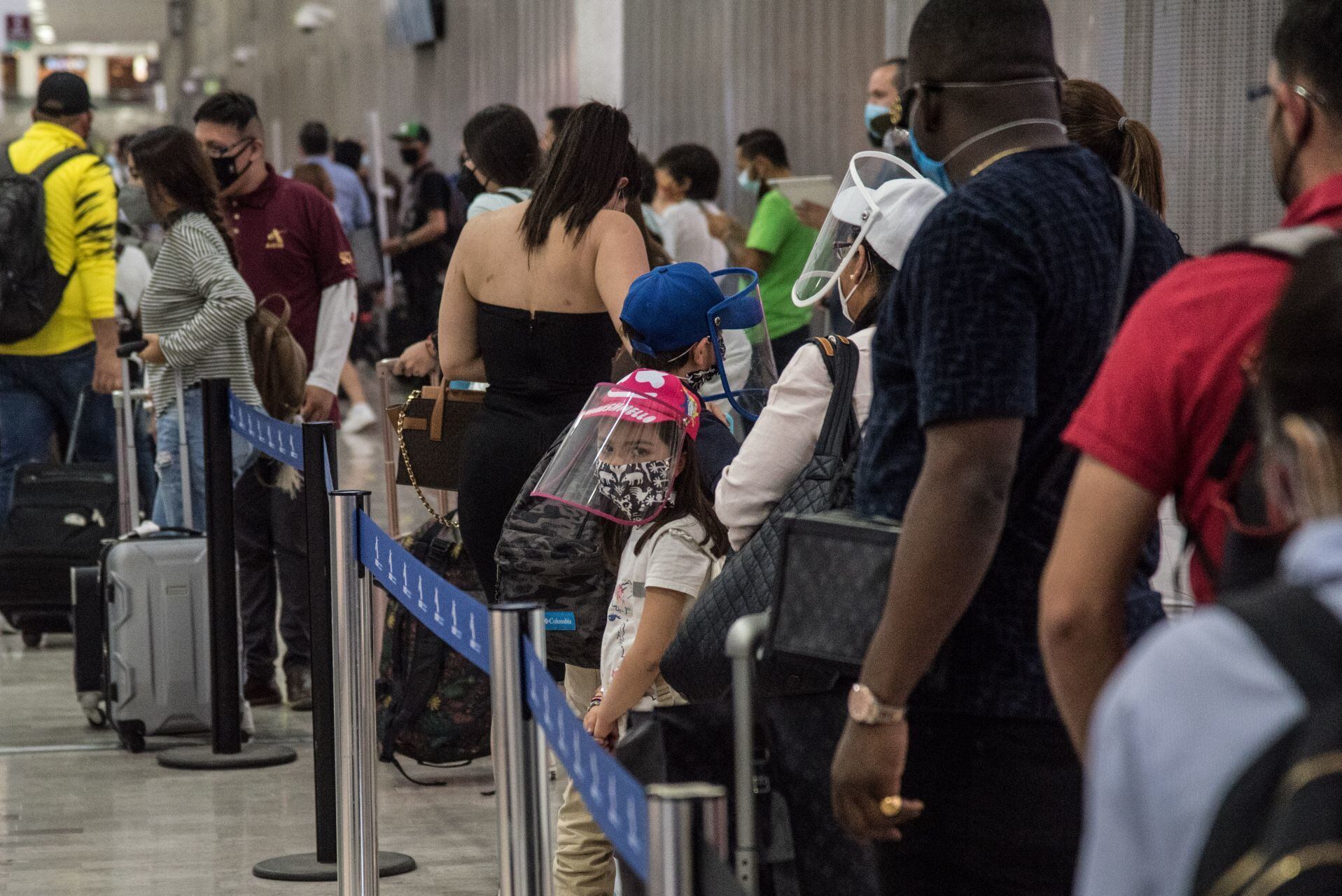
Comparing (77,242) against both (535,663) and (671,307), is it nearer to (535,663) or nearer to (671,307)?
(671,307)

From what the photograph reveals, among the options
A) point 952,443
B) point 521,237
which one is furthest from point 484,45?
point 952,443

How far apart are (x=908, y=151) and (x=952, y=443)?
2786mm

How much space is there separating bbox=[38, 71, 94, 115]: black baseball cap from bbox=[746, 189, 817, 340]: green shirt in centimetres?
301

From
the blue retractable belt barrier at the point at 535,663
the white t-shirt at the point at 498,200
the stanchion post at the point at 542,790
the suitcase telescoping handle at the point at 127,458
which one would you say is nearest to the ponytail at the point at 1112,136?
the blue retractable belt barrier at the point at 535,663

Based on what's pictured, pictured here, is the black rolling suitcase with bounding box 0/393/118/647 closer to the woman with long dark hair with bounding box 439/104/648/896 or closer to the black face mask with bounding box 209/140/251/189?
the black face mask with bounding box 209/140/251/189

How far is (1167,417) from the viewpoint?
1.56 metres

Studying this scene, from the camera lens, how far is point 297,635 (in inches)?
231

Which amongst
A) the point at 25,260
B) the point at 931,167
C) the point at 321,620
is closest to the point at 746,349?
the point at 321,620

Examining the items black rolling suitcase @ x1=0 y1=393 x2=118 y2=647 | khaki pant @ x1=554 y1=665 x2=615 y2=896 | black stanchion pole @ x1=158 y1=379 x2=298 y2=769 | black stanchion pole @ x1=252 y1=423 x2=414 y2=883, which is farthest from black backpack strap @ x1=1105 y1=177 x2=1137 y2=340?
black rolling suitcase @ x1=0 y1=393 x2=118 y2=647

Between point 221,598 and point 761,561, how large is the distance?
2.87 m

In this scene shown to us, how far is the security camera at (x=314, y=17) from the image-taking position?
87.0 ft

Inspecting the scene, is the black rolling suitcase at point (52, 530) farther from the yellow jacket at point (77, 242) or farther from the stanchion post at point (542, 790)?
the stanchion post at point (542, 790)

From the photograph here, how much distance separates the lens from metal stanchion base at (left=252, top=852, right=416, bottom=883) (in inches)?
164

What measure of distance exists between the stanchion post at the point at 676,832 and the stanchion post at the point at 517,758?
74 cm
